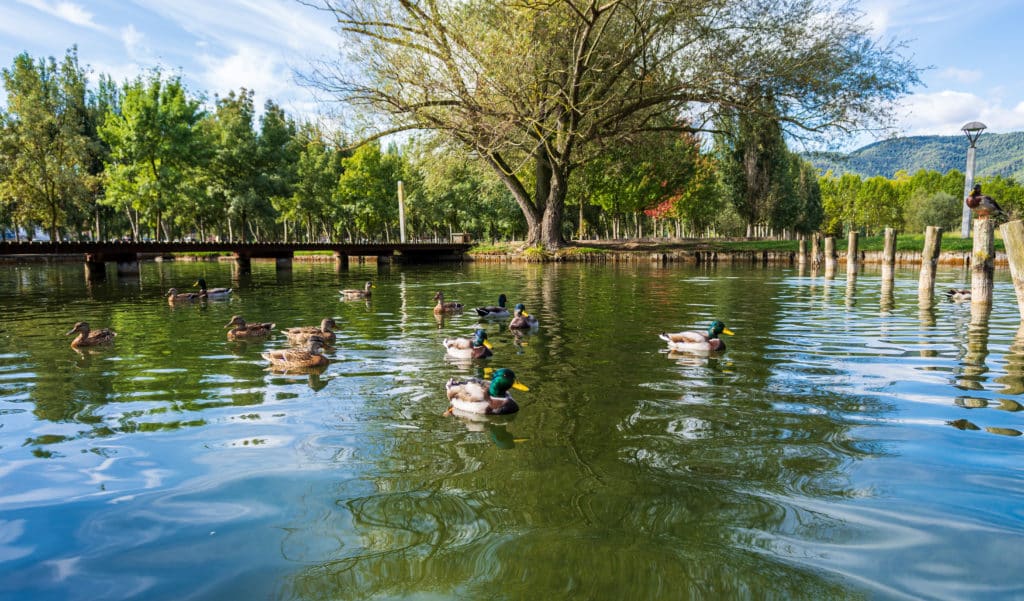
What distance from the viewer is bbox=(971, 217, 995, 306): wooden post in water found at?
1506 cm

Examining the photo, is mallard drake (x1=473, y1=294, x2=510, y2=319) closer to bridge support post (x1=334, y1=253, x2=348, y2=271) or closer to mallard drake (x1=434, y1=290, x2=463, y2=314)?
mallard drake (x1=434, y1=290, x2=463, y2=314)

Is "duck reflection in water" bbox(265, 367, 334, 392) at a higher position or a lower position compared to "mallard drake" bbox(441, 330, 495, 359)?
lower

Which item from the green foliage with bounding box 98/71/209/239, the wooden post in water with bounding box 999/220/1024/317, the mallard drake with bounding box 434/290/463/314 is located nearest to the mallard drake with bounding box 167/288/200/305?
the mallard drake with bounding box 434/290/463/314

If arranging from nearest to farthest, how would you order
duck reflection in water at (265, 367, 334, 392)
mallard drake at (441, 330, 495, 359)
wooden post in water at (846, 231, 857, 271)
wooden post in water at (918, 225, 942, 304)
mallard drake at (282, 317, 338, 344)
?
duck reflection in water at (265, 367, 334, 392)
mallard drake at (441, 330, 495, 359)
mallard drake at (282, 317, 338, 344)
wooden post in water at (918, 225, 942, 304)
wooden post in water at (846, 231, 857, 271)

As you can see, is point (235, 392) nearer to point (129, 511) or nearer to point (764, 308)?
point (129, 511)

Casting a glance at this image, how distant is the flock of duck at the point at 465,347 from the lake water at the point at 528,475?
0.28 meters

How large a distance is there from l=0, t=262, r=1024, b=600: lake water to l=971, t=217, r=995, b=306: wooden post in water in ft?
19.0

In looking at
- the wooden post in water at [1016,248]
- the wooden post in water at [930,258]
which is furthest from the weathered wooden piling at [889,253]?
the wooden post in water at [1016,248]

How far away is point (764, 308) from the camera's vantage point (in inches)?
669

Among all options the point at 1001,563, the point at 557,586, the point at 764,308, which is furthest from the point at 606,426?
the point at 764,308

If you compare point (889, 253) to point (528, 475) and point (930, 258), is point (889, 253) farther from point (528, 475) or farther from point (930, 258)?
point (528, 475)

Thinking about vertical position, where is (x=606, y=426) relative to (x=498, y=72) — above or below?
below

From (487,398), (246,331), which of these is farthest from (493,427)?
(246,331)

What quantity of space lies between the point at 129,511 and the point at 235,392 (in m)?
3.76
